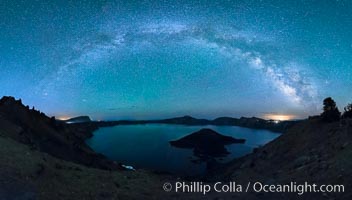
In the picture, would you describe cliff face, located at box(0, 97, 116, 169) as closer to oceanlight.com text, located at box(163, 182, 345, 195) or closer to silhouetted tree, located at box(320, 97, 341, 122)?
oceanlight.com text, located at box(163, 182, 345, 195)

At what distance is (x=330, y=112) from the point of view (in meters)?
36.7

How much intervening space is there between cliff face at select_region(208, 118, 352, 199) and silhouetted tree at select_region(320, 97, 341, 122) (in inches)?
42.3

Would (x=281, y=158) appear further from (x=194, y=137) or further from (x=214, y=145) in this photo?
(x=194, y=137)

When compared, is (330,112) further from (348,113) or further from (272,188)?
(272,188)

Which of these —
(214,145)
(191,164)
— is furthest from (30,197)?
(214,145)

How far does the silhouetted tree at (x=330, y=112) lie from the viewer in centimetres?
3622

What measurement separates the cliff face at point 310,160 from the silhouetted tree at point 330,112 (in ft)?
3.53

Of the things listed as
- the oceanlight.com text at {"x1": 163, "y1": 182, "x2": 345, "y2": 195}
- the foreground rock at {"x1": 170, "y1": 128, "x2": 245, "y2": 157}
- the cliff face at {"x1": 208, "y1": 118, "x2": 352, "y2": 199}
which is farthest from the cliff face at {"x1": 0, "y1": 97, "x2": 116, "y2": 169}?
the foreground rock at {"x1": 170, "y1": 128, "x2": 245, "y2": 157}

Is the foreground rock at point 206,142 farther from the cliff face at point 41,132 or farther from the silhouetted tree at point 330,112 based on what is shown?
the silhouetted tree at point 330,112

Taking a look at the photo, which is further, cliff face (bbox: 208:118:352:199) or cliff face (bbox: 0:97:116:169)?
cliff face (bbox: 0:97:116:169)

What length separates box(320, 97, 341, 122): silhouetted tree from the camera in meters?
36.2

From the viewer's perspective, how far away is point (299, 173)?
72.9ft

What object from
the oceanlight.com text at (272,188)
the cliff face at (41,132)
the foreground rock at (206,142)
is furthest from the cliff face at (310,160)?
the foreground rock at (206,142)

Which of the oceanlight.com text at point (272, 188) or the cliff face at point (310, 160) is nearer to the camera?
the oceanlight.com text at point (272, 188)
